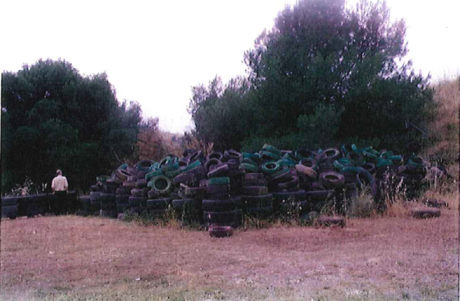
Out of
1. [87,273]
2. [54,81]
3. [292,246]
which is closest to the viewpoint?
[87,273]

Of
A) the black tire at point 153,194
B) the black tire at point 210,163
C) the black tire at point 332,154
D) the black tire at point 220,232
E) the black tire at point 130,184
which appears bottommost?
the black tire at point 220,232

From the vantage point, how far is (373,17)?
17.7 metres

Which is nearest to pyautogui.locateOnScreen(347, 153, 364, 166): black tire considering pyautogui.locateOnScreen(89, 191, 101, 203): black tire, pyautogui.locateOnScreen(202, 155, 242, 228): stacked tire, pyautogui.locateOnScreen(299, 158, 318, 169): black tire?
pyautogui.locateOnScreen(299, 158, 318, 169): black tire

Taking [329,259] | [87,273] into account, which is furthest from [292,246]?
[87,273]

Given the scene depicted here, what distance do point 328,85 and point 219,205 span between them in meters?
9.19

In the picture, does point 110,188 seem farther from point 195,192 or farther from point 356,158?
point 356,158

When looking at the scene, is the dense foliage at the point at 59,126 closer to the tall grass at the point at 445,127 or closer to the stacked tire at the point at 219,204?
the stacked tire at the point at 219,204

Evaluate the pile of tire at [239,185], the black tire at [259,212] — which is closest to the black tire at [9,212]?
the pile of tire at [239,185]

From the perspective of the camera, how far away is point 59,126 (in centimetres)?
1814

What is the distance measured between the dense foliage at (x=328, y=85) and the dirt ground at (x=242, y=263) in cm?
768

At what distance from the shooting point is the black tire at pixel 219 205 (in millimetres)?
8797

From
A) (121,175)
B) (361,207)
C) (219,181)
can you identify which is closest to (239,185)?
(219,181)

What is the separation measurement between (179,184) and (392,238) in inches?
188

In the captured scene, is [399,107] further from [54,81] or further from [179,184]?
[54,81]
